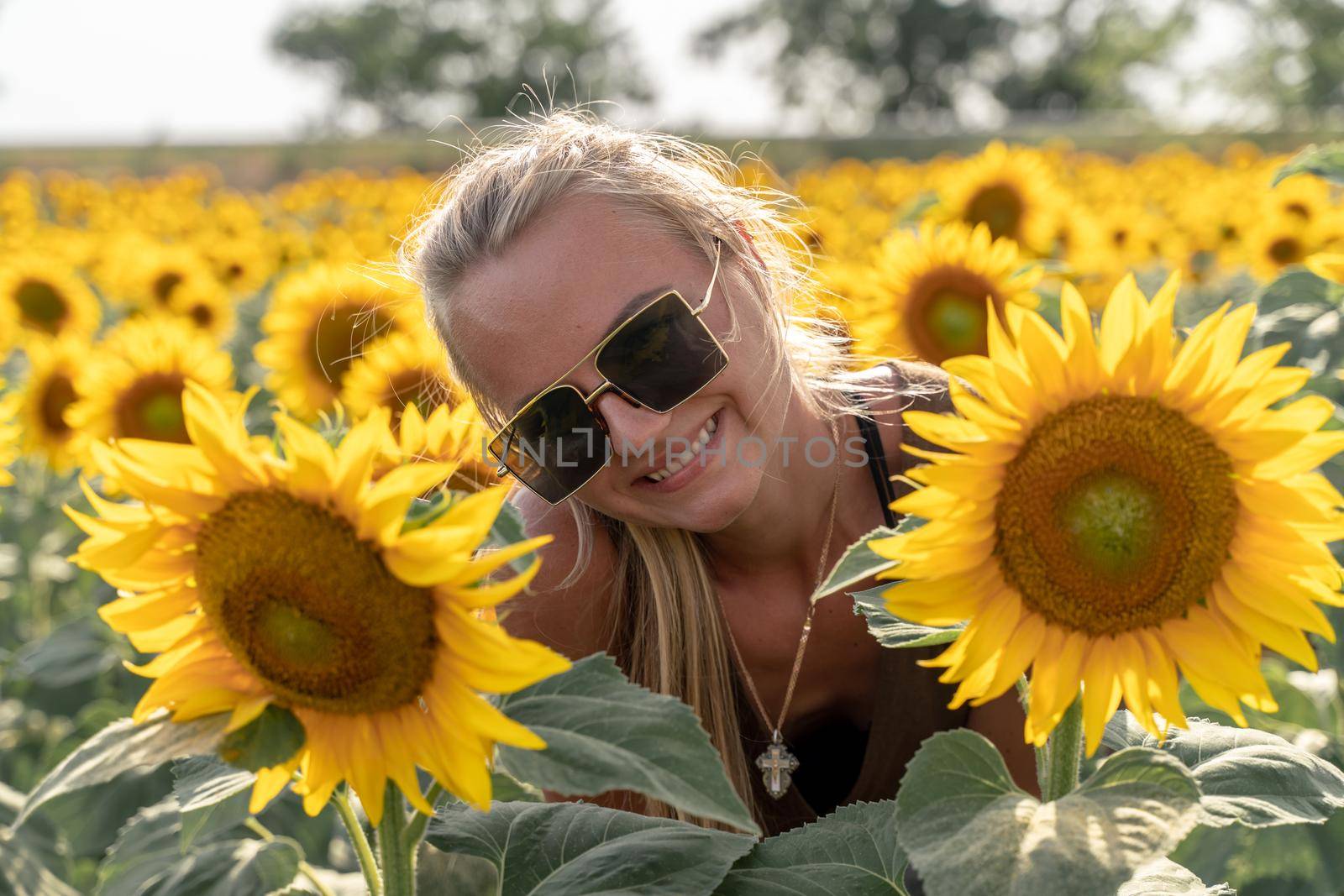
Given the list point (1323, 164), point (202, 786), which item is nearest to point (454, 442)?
point (202, 786)

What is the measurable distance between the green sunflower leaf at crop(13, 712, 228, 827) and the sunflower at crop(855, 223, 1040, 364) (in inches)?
A: 117

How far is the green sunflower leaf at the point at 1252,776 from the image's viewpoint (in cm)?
132

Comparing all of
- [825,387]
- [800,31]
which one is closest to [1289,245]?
[825,387]

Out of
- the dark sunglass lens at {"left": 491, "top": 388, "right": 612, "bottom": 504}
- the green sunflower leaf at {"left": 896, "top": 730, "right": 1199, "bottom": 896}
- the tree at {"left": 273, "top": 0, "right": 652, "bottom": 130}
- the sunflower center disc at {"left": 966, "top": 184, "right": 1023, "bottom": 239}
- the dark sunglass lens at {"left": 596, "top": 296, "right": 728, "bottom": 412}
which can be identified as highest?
the tree at {"left": 273, "top": 0, "right": 652, "bottom": 130}

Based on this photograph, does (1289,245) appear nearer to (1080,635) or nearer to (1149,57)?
(1080,635)

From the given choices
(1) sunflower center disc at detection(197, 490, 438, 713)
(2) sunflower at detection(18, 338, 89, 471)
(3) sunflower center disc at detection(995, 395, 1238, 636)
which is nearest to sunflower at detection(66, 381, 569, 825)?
(1) sunflower center disc at detection(197, 490, 438, 713)

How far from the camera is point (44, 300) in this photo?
5.96m

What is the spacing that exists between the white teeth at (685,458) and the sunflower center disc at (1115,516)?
822mm

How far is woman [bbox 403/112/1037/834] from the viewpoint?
1.91 metres

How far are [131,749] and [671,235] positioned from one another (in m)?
1.13

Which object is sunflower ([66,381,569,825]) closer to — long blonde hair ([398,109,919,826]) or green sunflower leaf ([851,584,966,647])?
green sunflower leaf ([851,584,966,647])

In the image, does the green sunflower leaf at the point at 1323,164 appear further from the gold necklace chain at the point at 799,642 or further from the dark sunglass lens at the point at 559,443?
the dark sunglass lens at the point at 559,443

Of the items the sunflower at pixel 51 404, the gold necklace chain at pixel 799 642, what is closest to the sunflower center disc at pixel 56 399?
the sunflower at pixel 51 404

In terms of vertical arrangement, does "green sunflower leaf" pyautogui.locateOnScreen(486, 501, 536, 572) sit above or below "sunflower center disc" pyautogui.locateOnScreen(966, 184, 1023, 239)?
below
